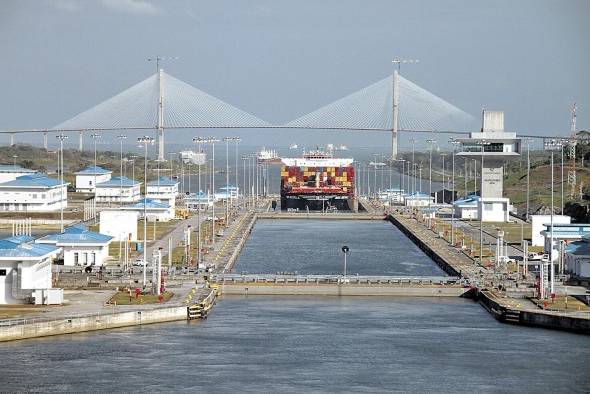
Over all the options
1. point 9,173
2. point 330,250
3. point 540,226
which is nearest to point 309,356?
point 540,226

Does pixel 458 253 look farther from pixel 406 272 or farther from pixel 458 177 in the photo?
pixel 458 177

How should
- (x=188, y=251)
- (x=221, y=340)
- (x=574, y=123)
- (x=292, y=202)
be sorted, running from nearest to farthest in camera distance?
(x=221, y=340), (x=188, y=251), (x=292, y=202), (x=574, y=123)

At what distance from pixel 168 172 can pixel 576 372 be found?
115 metres

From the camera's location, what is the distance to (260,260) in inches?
2426

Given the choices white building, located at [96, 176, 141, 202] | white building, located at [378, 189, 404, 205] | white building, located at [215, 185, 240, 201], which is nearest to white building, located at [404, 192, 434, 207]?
white building, located at [378, 189, 404, 205]

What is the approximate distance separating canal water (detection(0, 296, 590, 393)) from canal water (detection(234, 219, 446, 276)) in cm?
1365

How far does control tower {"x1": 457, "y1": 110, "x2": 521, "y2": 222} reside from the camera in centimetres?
8094

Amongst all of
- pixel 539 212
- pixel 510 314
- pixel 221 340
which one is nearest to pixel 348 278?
pixel 510 314

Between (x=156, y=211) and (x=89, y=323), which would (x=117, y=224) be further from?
(x=89, y=323)

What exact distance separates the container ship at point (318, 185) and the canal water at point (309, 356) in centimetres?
6007

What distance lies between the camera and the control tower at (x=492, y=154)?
266 ft

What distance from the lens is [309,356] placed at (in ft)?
123

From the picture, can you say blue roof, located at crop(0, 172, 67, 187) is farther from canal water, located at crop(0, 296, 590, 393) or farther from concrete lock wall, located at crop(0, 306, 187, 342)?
concrete lock wall, located at crop(0, 306, 187, 342)

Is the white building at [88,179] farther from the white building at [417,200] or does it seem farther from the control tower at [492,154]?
the control tower at [492,154]
